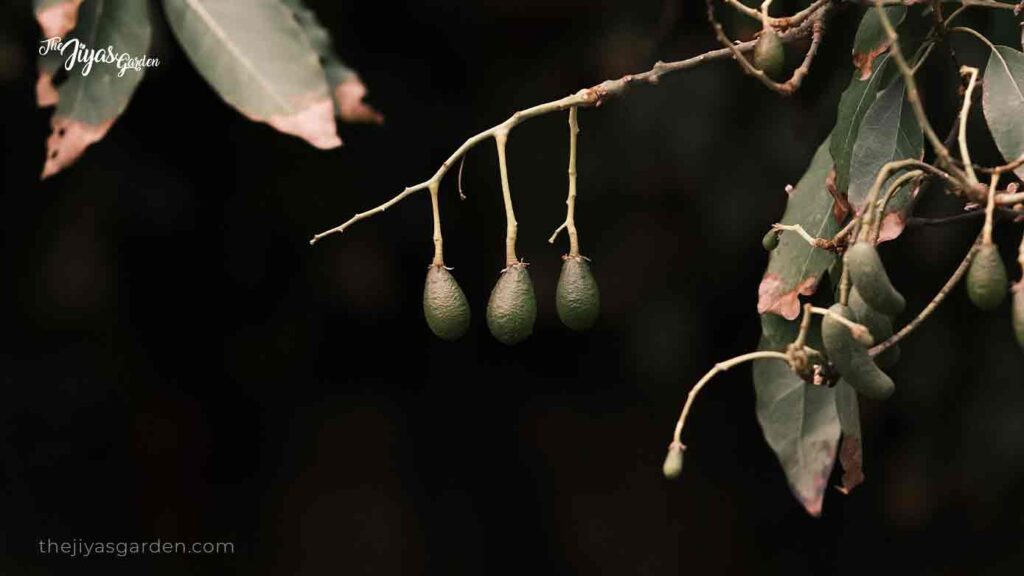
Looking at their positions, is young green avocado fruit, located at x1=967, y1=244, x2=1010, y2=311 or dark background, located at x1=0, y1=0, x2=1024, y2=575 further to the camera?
dark background, located at x1=0, y1=0, x2=1024, y2=575

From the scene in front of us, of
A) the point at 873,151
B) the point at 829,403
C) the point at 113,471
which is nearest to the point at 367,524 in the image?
the point at 113,471

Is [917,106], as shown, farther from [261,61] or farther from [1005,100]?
[261,61]

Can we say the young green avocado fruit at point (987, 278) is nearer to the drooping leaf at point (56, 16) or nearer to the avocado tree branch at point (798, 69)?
the avocado tree branch at point (798, 69)

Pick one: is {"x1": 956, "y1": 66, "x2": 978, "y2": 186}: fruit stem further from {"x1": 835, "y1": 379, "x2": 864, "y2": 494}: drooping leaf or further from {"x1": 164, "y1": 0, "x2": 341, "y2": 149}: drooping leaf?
{"x1": 164, "y1": 0, "x2": 341, "y2": 149}: drooping leaf

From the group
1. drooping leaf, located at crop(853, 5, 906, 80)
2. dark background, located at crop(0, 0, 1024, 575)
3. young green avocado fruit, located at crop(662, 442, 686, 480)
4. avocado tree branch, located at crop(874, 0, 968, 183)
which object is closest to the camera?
avocado tree branch, located at crop(874, 0, 968, 183)

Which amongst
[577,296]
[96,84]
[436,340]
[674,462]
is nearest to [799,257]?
[577,296]

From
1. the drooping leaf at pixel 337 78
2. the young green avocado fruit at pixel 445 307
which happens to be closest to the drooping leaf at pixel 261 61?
the drooping leaf at pixel 337 78

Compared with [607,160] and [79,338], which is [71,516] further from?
[607,160]

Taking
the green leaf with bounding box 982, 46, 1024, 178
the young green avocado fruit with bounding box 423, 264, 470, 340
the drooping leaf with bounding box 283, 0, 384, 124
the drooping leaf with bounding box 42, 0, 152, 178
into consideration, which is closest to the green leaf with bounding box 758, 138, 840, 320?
the green leaf with bounding box 982, 46, 1024, 178
